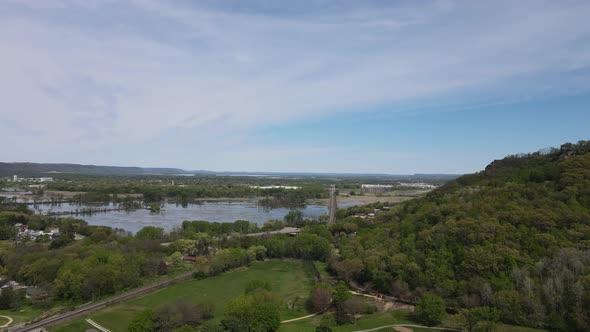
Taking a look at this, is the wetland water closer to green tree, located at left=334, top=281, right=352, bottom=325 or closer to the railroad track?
the railroad track

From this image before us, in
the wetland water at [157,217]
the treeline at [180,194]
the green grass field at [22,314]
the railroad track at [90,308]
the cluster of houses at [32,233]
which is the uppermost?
the treeline at [180,194]

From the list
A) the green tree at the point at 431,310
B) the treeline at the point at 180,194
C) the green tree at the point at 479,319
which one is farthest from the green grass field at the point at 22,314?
the treeline at the point at 180,194

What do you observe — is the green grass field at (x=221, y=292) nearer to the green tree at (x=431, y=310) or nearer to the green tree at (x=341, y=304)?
the green tree at (x=341, y=304)

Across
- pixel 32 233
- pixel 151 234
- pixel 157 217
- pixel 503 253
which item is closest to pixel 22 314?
pixel 151 234

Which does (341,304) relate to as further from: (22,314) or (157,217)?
(157,217)

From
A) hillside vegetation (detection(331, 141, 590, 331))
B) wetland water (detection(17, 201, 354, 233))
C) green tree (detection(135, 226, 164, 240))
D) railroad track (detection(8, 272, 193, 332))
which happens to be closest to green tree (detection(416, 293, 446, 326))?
hillside vegetation (detection(331, 141, 590, 331))

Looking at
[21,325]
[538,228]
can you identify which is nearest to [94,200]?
[21,325]
